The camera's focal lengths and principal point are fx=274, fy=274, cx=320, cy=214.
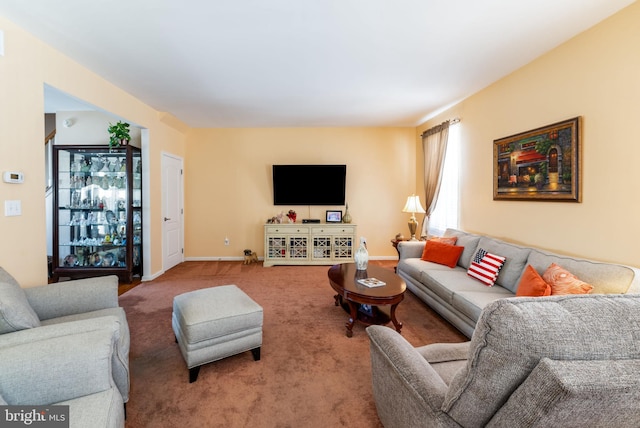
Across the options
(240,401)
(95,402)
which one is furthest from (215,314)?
(95,402)

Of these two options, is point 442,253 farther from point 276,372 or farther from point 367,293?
point 276,372

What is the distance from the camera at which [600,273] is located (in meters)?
1.91

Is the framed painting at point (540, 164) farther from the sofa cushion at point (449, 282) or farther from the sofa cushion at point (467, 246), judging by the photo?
the sofa cushion at point (449, 282)

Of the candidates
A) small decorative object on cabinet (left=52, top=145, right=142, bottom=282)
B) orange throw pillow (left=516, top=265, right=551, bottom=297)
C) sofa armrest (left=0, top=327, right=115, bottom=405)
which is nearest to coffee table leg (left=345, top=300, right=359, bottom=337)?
orange throw pillow (left=516, top=265, right=551, bottom=297)

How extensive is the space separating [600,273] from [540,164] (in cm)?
120

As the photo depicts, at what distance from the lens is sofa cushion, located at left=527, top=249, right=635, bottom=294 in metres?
1.78

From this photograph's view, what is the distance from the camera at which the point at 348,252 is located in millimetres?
5047

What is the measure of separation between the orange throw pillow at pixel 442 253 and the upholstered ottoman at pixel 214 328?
232 centimetres

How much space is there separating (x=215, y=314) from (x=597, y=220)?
3.06 metres

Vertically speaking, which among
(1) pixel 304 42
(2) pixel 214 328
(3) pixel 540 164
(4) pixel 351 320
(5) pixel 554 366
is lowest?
(4) pixel 351 320

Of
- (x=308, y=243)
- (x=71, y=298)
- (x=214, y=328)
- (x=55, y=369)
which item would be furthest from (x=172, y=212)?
(x=55, y=369)

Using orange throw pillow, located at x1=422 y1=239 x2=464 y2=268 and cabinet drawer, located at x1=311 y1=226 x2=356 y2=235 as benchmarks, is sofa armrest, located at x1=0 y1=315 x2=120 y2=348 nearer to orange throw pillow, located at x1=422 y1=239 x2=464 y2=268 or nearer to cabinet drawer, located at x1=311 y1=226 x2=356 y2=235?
orange throw pillow, located at x1=422 y1=239 x2=464 y2=268

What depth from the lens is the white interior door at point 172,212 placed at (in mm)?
4562

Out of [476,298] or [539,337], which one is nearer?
[539,337]
